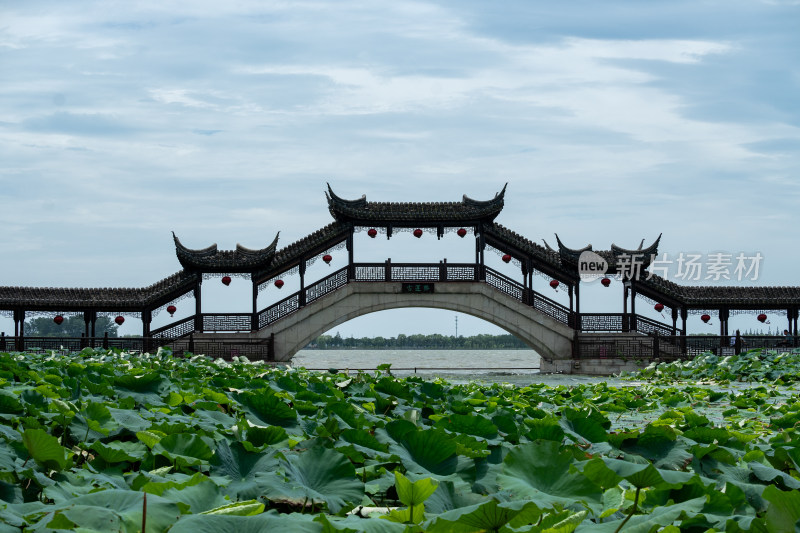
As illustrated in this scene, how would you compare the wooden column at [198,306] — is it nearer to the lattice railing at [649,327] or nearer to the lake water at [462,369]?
the lake water at [462,369]

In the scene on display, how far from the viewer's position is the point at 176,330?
Answer: 2297 centimetres

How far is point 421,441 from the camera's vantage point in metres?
1.95

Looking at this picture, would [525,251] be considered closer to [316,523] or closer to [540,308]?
[540,308]

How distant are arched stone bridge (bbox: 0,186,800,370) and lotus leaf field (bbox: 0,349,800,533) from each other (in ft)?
64.0

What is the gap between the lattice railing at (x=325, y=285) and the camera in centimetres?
2306

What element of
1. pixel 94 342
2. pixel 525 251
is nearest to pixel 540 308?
pixel 525 251

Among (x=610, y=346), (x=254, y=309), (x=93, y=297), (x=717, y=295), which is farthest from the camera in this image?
(x=717, y=295)

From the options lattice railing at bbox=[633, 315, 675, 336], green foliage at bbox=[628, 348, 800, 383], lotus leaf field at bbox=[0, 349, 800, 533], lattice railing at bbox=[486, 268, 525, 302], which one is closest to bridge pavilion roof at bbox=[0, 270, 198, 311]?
lattice railing at bbox=[486, 268, 525, 302]

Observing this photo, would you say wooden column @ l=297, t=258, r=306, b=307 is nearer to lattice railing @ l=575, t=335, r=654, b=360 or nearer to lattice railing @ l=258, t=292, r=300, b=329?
lattice railing @ l=258, t=292, r=300, b=329

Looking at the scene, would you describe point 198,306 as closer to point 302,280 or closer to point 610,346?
point 302,280

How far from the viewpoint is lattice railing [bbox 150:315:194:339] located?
22.9m

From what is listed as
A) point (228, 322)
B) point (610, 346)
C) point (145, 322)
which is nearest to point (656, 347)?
point (610, 346)

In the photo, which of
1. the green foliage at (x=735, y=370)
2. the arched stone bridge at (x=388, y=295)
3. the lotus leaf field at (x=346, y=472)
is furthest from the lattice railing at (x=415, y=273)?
the lotus leaf field at (x=346, y=472)

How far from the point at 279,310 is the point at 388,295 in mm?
3309
